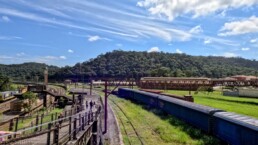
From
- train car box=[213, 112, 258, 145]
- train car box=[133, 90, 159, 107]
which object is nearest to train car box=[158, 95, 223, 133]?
train car box=[213, 112, 258, 145]

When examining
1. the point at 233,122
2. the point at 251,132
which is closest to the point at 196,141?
the point at 233,122

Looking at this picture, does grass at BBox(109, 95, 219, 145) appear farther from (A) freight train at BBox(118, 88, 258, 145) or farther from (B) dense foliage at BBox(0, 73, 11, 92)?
(B) dense foliage at BBox(0, 73, 11, 92)

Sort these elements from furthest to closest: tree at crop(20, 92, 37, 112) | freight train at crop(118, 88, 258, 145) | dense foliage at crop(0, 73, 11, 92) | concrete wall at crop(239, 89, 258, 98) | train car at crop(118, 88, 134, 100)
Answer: dense foliage at crop(0, 73, 11, 92), concrete wall at crop(239, 89, 258, 98), train car at crop(118, 88, 134, 100), tree at crop(20, 92, 37, 112), freight train at crop(118, 88, 258, 145)

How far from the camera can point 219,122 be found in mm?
24016

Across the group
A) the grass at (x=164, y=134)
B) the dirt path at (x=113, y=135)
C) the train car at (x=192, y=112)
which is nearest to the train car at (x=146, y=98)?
the train car at (x=192, y=112)

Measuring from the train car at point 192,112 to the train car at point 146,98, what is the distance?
6.21 m

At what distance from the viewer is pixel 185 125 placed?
3105 cm

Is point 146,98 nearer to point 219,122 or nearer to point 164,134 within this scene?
point 164,134

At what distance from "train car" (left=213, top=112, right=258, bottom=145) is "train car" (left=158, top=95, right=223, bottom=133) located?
1368 mm

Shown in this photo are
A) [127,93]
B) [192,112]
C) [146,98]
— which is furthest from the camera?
[127,93]

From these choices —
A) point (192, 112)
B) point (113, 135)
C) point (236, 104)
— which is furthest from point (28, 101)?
point (236, 104)

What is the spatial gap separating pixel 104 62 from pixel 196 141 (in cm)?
17681

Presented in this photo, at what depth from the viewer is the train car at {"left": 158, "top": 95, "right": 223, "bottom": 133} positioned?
2642 centimetres

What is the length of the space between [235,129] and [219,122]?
121 inches
